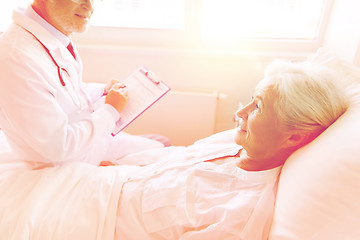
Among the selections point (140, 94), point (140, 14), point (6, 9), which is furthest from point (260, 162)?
point (6, 9)

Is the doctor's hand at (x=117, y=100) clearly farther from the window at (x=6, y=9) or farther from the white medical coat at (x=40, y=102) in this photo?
the window at (x=6, y=9)

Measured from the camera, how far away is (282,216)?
2.42 ft

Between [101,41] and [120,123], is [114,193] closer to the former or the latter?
[120,123]

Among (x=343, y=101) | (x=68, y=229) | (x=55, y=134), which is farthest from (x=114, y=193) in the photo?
(x=343, y=101)

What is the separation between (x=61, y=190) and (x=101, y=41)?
111 cm

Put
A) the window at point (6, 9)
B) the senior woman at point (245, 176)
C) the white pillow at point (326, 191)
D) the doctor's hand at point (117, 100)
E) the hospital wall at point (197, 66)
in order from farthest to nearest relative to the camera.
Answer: the window at point (6, 9) → the hospital wall at point (197, 66) → the doctor's hand at point (117, 100) → the senior woman at point (245, 176) → the white pillow at point (326, 191)

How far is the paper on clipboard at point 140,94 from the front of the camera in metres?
1.16

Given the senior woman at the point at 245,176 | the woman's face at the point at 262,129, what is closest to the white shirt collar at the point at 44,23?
the senior woman at the point at 245,176

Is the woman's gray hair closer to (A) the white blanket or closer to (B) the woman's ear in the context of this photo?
(B) the woman's ear

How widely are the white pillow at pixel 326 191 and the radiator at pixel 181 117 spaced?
2.93ft

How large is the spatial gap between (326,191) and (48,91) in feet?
3.10

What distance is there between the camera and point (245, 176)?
35.6 inches

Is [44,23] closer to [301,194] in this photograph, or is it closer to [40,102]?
[40,102]

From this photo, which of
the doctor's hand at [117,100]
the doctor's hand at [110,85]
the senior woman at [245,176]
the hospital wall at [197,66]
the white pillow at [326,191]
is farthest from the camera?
the hospital wall at [197,66]
